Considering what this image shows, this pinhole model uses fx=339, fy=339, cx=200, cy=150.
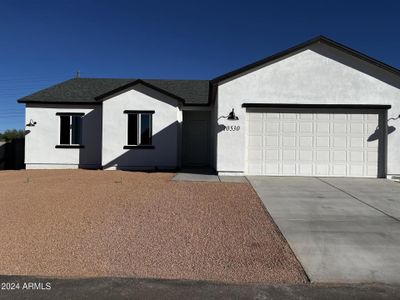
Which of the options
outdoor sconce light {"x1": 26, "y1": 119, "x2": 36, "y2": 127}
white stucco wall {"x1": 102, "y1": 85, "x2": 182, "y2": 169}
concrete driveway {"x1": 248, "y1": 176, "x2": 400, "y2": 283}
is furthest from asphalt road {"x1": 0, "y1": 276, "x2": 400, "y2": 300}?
outdoor sconce light {"x1": 26, "y1": 119, "x2": 36, "y2": 127}

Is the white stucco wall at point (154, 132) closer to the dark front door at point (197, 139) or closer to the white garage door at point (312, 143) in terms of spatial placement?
the dark front door at point (197, 139)

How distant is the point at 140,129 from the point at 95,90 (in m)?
4.69

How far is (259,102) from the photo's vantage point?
13414 millimetres


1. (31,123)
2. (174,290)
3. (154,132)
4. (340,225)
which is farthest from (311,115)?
(31,123)

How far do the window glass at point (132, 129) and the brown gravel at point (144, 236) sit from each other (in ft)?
20.6

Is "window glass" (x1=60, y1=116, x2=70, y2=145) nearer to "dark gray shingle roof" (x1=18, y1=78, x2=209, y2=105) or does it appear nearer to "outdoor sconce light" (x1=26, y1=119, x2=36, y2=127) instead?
"dark gray shingle roof" (x1=18, y1=78, x2=209, y2=105)

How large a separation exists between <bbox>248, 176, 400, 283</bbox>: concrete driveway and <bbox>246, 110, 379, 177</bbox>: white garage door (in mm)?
1610

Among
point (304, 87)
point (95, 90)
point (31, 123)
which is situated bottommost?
point (31, 123)

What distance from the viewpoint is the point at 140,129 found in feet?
53.4

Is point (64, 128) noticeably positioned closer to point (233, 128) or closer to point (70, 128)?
point (70, 128)

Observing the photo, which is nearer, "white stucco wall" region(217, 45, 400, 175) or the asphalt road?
the asphalt road

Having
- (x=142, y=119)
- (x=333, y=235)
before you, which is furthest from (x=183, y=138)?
(x=333, y=235)

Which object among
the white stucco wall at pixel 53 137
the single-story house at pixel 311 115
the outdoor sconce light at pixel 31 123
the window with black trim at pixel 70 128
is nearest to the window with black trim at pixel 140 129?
the white stucco wall at pixel 53 137

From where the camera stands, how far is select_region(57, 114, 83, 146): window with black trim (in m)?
17.6
